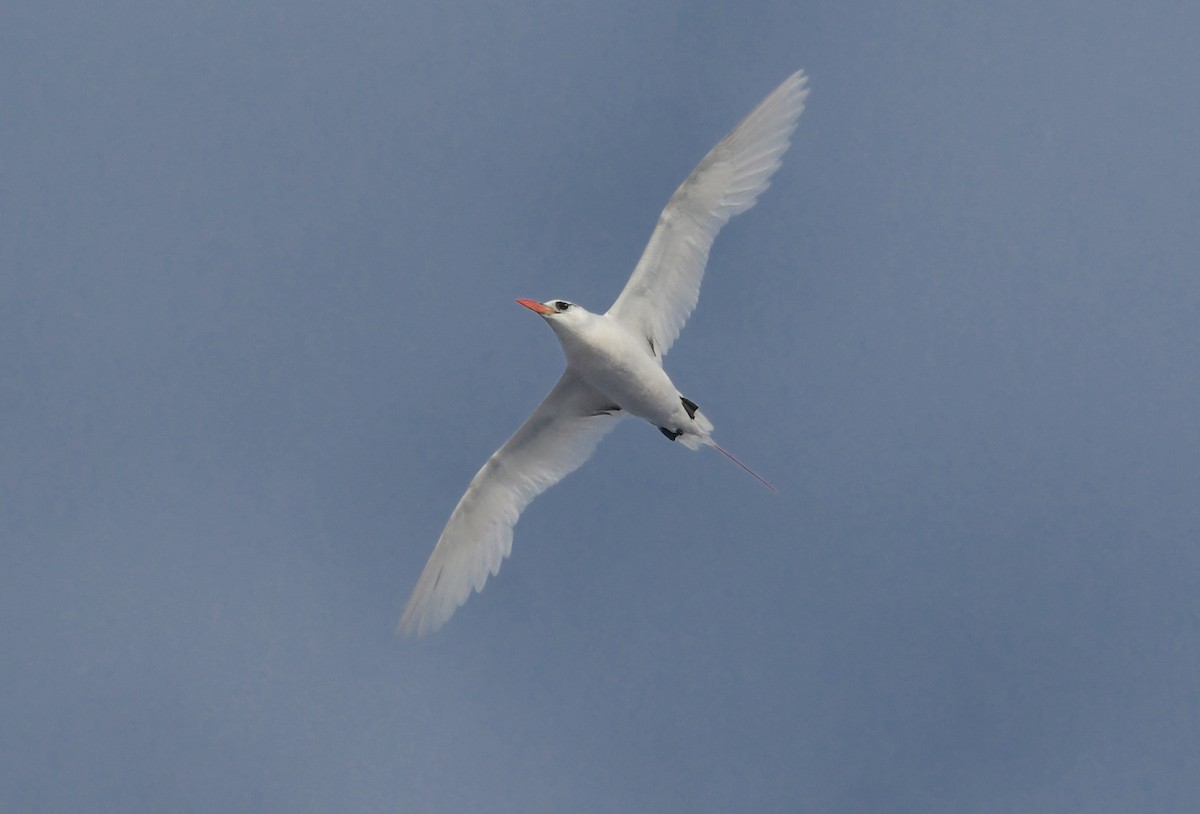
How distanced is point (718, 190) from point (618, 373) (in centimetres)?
476

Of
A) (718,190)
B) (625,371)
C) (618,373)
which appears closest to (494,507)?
(618,373)

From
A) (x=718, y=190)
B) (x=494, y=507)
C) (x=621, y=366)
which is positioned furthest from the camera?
(x=494, y=507)

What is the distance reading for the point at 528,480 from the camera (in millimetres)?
30406

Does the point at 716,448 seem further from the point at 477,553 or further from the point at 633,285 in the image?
the point at 477,553

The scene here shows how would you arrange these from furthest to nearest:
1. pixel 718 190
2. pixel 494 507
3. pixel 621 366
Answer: pixel 494 507
pixel 718 190
pixel 621 366

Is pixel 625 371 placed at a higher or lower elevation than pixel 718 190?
lower

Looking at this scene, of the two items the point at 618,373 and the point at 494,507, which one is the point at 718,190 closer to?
the point at 618,373

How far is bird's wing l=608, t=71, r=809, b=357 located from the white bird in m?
0.02

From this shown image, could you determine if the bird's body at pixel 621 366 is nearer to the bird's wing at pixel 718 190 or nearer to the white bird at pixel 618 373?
the white bird at pixel 618 373

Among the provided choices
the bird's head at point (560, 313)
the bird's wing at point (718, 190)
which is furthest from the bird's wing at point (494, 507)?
the bird's wing at point (718, 190)

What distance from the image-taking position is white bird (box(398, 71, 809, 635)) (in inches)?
1112

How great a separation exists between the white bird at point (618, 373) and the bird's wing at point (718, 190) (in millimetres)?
23

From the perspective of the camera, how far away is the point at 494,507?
30.5 m

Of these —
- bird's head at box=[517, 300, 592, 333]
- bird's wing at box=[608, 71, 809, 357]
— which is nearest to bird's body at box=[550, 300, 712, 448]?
bird's head at box=[517, 300, 592, 333]
